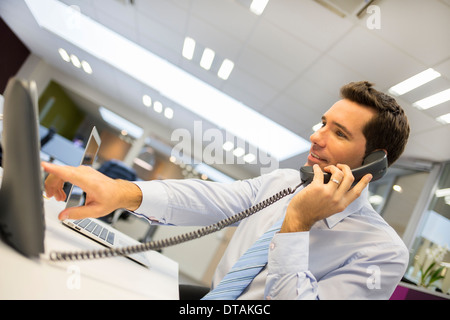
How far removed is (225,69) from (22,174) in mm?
3572

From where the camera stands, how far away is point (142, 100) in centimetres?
620

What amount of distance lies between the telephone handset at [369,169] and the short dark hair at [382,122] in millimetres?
49

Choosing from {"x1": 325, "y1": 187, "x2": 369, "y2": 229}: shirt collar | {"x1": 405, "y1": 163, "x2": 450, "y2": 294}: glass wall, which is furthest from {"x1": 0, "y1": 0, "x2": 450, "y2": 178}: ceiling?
{"x1": 325, "y1": 187, "x2": 369, "y2": 229}: shirt collar

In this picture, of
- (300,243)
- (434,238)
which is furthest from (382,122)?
(434,238)

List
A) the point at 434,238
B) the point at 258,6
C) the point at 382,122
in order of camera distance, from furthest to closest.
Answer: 1. the point at 434,238
2. the point at 258,6
3. the point at 382,122

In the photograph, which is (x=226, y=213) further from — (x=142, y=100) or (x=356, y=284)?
(x=142, y=100)

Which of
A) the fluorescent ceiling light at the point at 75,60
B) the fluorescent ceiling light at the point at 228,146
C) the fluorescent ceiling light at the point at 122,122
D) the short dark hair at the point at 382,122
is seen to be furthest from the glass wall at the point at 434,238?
the fluorescent ceiling light at the point at 75,60

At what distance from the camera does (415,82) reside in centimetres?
253

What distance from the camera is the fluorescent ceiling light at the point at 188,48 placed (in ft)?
11.4

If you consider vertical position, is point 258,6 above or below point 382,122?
above

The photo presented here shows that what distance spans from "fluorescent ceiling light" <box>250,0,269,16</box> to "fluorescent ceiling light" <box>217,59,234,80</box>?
3.20ft

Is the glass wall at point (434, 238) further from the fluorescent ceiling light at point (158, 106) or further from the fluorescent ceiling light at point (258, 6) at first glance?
the fluorescent ceiling light at point (158, 106)

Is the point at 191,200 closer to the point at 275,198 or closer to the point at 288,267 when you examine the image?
the point at 275,198
